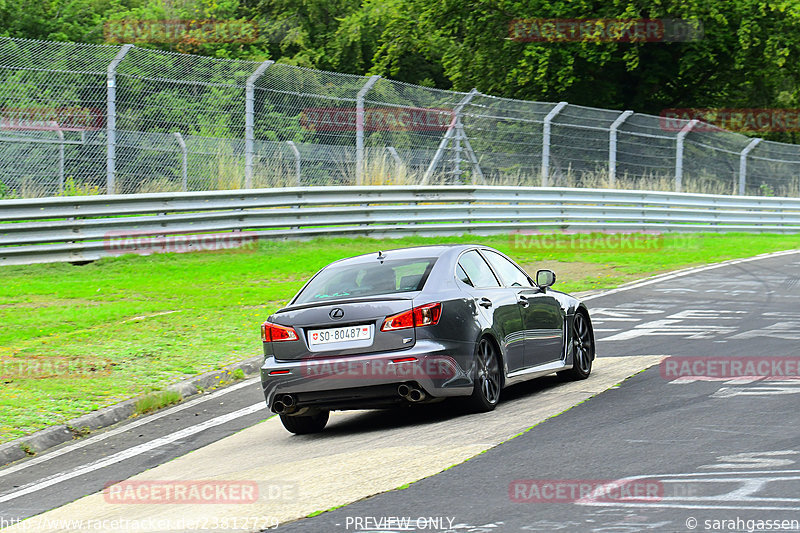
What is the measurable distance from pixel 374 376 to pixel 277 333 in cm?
89

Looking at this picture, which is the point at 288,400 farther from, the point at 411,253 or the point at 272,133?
the point at 272,133

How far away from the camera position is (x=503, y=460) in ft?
22.9

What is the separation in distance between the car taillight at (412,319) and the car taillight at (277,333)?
0.73 m

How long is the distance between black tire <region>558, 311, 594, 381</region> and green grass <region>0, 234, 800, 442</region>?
3.58m

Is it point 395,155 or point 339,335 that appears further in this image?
point 395,155

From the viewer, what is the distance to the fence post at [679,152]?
3011 centimetres

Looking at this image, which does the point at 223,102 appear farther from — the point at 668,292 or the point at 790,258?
the point at 790,258

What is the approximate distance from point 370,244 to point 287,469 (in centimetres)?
1505

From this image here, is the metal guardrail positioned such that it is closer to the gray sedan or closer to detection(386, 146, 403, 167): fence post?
detection(386, 146, 403, 167): fence post

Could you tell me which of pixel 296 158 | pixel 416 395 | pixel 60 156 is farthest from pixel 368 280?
pixel 296 158

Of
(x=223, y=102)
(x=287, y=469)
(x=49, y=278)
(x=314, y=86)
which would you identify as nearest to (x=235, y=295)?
(x=49, y=278)

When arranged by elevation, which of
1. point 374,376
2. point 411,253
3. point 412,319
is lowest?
point 374,376

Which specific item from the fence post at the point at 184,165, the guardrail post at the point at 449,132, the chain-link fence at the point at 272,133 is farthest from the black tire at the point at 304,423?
the guardrail post at the point at 449,132

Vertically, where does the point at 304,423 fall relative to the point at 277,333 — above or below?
below
